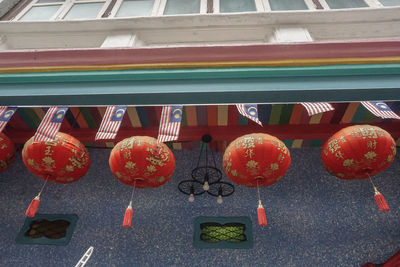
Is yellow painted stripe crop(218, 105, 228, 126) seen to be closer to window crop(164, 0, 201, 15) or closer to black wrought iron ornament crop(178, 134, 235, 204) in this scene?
black wrought iron ornament crop(178, 134, 235, 204)

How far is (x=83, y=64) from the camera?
203 inches

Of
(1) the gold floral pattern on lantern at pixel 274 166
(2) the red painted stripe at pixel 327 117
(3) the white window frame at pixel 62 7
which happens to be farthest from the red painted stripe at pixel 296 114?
(3) the white window frame at pixel 62 7

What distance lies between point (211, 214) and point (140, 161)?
2268 millimetres

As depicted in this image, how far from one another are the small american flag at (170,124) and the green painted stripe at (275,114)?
1.96 m

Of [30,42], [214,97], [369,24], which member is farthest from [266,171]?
[30,42]

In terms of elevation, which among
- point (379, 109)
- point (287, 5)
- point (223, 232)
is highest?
point (379, 109)

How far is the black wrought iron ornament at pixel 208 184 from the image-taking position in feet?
17.4

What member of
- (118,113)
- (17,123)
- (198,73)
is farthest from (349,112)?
(17,123)

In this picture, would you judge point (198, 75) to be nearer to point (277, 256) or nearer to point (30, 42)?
point (277, 256)

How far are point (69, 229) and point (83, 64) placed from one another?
3.20 m

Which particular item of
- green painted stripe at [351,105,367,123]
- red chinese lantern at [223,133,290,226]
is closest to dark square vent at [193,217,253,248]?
red chinese lantern at [223,133,290,226]

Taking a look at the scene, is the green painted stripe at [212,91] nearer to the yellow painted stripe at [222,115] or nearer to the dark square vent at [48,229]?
the yellow painted stripe at [222,115]

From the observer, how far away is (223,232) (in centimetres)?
512

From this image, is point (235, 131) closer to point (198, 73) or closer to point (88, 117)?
point (198, 73)
